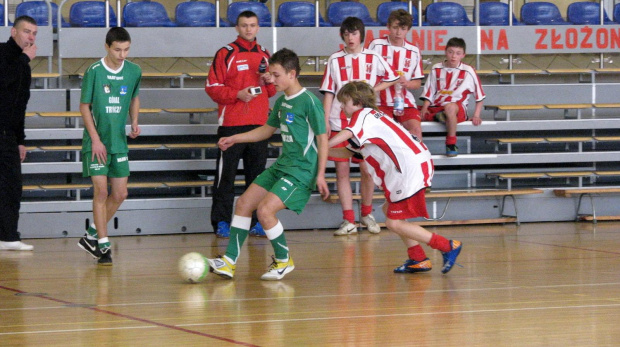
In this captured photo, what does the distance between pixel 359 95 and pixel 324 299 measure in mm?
1558

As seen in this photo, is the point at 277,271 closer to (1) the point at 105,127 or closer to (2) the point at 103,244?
(2) the point at 103,244

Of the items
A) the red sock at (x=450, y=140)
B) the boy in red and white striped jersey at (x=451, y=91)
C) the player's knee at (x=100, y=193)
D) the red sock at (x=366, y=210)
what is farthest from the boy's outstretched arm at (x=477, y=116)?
the player's knee at (x=100, y=193)

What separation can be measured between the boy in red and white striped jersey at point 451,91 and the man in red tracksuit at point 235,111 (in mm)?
2310

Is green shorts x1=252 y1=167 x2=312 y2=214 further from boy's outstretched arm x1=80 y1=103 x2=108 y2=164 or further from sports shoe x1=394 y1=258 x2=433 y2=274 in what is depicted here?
boy's outstretched arm x1=80 y1=103 x2=108 y2=164

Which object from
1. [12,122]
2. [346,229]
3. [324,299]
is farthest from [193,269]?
[346,229]

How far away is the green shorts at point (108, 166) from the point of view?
6.72m

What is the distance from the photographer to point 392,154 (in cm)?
602

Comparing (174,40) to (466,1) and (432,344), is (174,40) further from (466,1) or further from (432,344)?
(432,344)

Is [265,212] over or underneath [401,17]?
underneath

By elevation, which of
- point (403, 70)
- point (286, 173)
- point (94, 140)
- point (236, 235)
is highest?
point (403, 70)

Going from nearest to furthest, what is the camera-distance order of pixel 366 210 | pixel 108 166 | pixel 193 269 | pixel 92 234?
pixel 193 269, pixel 108 166, pixel 92 234, pixel 366 210

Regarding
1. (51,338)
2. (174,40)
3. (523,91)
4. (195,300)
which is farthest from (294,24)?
(51,338)

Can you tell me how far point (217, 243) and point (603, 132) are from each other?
5.59m

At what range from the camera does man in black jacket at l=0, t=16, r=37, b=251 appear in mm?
7676
